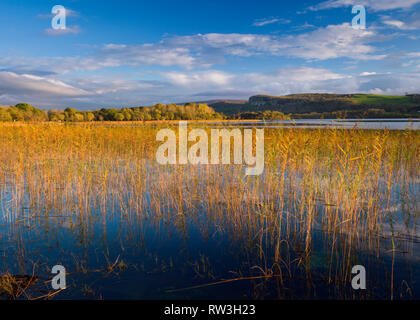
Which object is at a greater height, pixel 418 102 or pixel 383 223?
pixel 418 102

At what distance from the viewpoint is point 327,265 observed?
4.16 meters

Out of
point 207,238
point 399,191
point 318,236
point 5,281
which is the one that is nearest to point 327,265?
point 318,236

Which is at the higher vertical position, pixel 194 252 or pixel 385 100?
pixel 385 100

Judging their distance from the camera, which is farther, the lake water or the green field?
the green field

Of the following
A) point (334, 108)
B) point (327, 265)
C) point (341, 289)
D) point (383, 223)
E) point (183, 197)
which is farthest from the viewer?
point (334, 108)

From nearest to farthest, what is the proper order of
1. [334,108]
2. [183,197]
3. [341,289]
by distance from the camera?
[341,289] < [183,197] < [334,108]

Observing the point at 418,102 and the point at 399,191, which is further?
the point at 418,102

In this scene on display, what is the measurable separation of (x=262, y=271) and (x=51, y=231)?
4542mm

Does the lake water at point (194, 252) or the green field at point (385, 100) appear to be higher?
the green field at point (385, 100)

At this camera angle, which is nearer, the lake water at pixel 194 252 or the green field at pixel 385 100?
the lake water at pixel 194 252

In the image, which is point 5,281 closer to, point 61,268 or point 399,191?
point 61,268

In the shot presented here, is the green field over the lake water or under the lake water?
over

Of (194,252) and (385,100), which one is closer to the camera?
(194,252)
